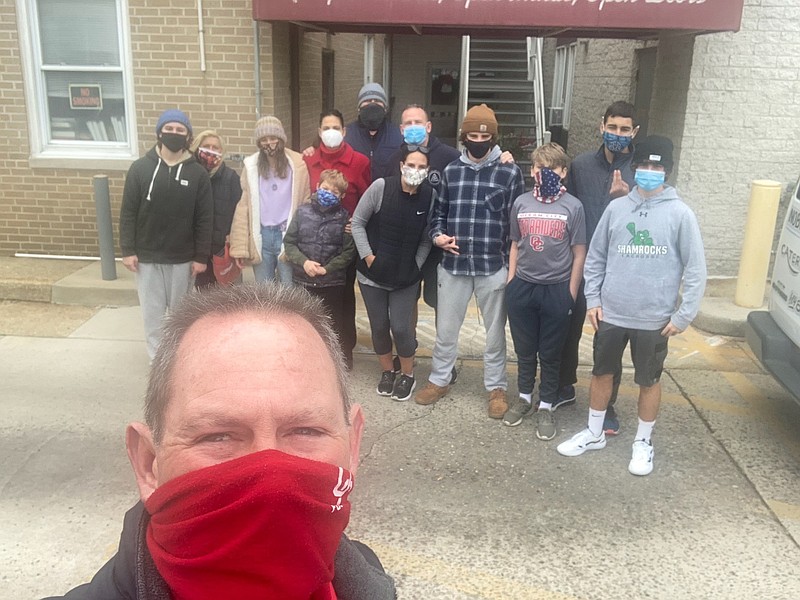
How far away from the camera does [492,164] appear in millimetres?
4590

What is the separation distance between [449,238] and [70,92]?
4.79 meters

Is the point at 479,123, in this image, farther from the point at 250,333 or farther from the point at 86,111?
the point at 86,111

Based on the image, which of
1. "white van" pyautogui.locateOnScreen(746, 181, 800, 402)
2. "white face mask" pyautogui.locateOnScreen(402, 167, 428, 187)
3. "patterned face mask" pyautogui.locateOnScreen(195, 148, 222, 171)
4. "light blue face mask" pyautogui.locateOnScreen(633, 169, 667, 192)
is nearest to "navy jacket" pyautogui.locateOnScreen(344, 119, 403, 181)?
"white face mask" pyautogui.locateOnScreen(402, 167, 428, 187)

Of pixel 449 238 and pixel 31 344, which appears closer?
pixel 449 238

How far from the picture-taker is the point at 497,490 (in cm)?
397

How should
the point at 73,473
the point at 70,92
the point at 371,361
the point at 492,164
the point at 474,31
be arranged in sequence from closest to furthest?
the point at 73,473
the point at 492,164
the point at 371,361
the point at 70,92
the point at 474,31

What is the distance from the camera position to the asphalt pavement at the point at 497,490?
10.8ft

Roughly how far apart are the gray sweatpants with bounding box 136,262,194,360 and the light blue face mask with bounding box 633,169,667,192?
9.88ft

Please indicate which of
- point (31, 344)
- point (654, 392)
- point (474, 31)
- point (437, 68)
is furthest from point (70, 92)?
point (437, 68)

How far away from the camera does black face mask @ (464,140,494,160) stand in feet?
14.8

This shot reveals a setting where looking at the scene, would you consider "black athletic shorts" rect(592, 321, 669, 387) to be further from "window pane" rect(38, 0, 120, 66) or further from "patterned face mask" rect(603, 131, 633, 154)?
"window pane" rect(38, 0, 120, 66)

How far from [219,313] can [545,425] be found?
3522mm

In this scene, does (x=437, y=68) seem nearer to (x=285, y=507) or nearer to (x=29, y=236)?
(x=29, y=236)

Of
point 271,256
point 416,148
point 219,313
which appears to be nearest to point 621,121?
point 416,148
